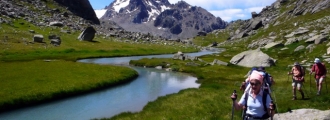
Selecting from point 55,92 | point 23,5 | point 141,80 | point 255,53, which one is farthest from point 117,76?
point 23,5

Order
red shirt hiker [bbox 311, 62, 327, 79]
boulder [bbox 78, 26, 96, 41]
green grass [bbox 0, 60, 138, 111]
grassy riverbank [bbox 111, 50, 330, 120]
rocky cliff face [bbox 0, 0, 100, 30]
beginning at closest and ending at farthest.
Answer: grassy riverbank [bbox 111, 50, 330, 120]
red shirt hiker [bbox 311, 62, 327, 79]
green grass [bbox 0, 60, 138, 111]
boulder [bbox 78, 26, 96, 41]
rocky cliff face [bbox 0, 0, 100, 30]

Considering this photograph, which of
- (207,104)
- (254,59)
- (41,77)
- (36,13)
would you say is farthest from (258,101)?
(36,13)

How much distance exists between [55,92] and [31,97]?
140 inches

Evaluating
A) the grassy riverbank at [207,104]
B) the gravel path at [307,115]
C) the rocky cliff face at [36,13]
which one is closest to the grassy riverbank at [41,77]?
the grassy riverbank at [207,104]

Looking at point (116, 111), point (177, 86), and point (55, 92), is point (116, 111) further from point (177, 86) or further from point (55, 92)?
point (177, 86)

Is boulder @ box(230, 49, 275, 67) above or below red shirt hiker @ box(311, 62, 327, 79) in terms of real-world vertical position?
below

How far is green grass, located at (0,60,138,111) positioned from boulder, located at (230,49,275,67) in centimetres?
3080

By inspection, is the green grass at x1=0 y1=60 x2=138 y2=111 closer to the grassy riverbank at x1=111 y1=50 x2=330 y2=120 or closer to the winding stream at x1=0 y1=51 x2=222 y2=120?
the winding stream at x1=0 y1=51 x2=222 y2=120

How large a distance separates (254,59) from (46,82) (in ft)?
165

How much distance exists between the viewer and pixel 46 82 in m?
42.1

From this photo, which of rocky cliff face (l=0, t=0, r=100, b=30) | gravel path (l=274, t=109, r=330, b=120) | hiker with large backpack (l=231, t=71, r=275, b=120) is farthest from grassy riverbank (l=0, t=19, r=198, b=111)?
rocky cliff face (l=0, t=0, r=100, b=30)

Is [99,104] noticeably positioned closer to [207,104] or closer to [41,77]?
[207,104]

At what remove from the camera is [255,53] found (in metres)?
72.8

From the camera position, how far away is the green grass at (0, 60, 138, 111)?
34344 mm
